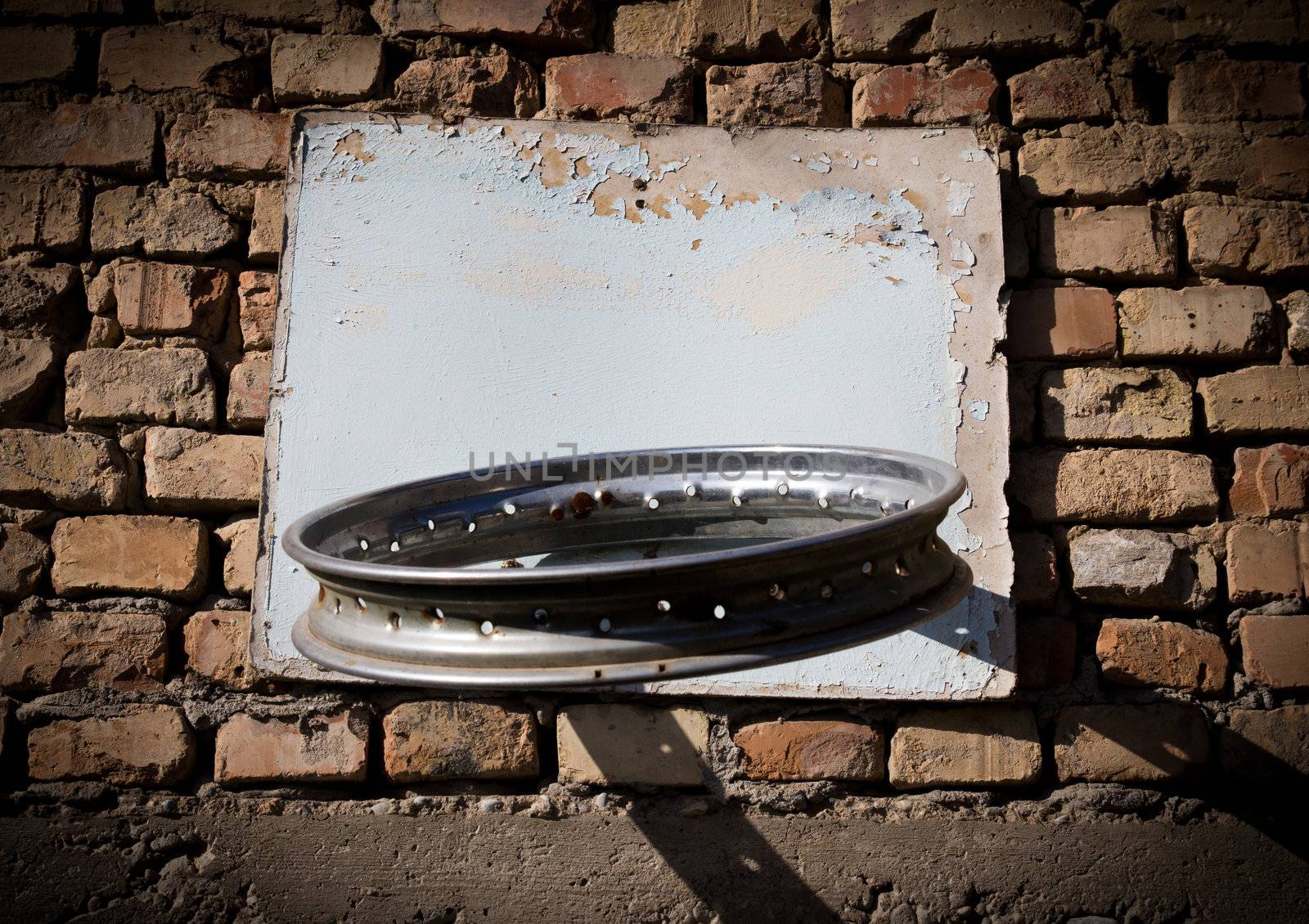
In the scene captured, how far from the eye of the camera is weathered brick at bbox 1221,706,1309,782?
3.61 ft

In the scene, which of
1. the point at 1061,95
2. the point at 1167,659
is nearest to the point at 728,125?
the point at 1061,95

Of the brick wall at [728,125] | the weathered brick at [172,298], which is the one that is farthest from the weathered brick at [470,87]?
the weathered brick at [172,298]

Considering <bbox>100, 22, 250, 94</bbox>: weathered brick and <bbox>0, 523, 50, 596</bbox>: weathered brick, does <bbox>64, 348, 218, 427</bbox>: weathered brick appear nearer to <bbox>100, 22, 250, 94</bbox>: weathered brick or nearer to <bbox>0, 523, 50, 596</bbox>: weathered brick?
<bbox>0, 523, 50, 596</bbox>: weathered brick

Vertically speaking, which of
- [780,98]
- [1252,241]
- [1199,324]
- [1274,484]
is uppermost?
[780,98]

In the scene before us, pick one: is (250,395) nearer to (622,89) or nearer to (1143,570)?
(622,89)

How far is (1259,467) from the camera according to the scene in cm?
112

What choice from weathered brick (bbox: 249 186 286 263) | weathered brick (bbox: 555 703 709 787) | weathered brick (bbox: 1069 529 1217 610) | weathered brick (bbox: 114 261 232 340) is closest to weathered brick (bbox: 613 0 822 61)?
weathered brick (bbox: 249 186 286 263)

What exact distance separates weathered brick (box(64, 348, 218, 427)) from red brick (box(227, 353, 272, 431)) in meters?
0.03

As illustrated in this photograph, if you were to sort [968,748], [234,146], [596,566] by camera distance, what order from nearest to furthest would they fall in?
1. [596,566]
2. [968,748]
3. [234,146]

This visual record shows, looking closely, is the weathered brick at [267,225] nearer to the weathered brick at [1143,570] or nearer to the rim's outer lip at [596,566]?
the rim's outer lip at [596,566]

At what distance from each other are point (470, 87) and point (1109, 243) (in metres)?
0.86

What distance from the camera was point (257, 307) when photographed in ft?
3.92

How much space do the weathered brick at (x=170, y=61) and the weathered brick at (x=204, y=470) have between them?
0.48 metres

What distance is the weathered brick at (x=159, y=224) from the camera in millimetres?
1199
